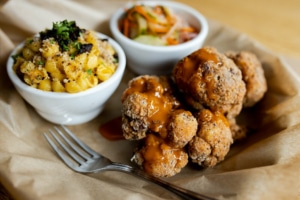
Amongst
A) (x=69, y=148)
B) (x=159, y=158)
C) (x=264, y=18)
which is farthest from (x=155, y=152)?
(x=264, y=18)

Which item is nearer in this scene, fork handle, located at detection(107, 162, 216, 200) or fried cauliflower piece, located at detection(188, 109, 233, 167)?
fork handle, located at detection(107, 162, 216, 200)

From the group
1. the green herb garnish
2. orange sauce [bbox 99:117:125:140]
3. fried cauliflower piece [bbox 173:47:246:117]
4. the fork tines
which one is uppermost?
the green herb garnish

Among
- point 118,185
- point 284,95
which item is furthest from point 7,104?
point 284,95

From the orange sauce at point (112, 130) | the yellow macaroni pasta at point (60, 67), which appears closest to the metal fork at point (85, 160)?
the orange sauce at point (112, 130)

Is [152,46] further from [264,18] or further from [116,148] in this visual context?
[264,18]

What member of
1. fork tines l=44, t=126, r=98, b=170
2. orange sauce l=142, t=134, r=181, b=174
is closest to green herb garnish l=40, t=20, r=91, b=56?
fork tines l=44, t=126, r=98, b=170

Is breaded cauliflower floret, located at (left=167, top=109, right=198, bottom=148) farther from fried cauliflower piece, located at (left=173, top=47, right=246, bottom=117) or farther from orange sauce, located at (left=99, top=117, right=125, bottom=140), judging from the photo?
orange sauce, located at (left=99, top=117, right=125, bottom=140)

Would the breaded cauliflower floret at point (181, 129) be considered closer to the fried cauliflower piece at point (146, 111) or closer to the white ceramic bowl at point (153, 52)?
the fried cauliflower piece at point (146, 111)
